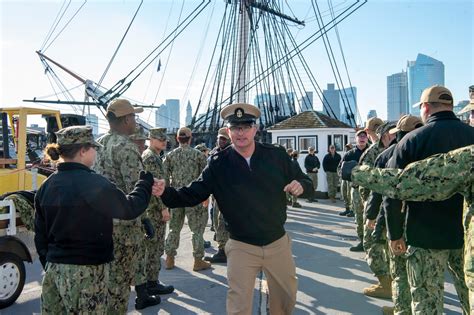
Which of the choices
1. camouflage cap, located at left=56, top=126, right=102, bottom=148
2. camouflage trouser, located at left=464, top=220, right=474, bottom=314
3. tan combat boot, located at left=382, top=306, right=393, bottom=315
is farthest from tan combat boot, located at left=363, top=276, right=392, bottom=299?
camouflage cap, located at left=56, top=126, right=102, bottom=148

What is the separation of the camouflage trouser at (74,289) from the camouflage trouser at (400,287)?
7.62 feet

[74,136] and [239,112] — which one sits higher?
[239,112]

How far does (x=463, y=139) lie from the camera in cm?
311

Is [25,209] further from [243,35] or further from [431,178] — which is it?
[243,35]

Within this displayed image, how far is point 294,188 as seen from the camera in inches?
124

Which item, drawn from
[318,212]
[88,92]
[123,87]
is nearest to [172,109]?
[88,92]

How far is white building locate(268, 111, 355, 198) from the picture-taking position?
15672mm

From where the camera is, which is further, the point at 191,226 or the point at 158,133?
the point at 191,226

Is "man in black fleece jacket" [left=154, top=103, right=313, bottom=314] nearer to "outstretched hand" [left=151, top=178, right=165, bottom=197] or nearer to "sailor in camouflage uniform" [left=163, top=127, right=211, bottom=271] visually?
"outstretched hand" [left=151, top=178, right=165, bottom=197]

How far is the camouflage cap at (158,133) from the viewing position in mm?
5699

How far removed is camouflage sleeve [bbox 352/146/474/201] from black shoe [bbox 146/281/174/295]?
11.4 ft

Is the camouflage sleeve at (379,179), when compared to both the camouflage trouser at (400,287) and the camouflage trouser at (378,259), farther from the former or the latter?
the camouflage trouser at (378,259)

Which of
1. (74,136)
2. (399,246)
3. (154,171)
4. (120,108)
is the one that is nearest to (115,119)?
(120,108)

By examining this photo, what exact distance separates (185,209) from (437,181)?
4566mm
